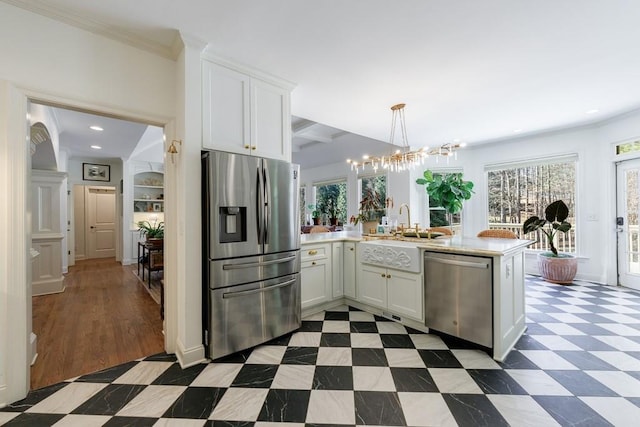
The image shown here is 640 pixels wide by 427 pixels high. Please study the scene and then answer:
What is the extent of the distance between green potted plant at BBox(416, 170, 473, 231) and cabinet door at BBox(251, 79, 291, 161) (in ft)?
11.6

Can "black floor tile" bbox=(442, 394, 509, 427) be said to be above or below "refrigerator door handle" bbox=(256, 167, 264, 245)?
below

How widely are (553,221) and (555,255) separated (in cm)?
58

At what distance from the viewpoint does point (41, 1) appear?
1779 mm

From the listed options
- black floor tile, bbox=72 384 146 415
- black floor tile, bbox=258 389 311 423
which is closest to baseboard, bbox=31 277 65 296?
black floor tile, bbox=72 384 146 415

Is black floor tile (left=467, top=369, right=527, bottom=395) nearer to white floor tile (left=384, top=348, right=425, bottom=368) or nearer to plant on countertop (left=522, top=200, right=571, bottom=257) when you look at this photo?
white floor tile (left=384, top=348, right=425, bottom=368)

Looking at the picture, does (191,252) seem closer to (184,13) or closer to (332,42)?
(184,13)

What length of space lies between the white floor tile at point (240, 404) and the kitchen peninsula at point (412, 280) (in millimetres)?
1242

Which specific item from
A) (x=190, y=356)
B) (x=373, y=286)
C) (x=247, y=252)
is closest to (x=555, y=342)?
(x=373, y=286)

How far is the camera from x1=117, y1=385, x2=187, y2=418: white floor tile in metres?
1.62

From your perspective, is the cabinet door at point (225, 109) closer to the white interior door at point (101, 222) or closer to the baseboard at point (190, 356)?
the baseboard at point (190, 356)

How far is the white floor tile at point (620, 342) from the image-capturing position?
2314mm

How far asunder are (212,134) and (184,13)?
2.80 feet

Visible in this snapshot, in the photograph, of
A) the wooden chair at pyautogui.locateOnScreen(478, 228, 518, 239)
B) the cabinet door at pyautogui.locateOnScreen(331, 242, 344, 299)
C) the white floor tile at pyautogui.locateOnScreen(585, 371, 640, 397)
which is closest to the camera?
the white floor tile at pyautogui.locateOnScreen(585, 371, 640, 397)

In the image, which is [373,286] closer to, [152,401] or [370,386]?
[370,386]
